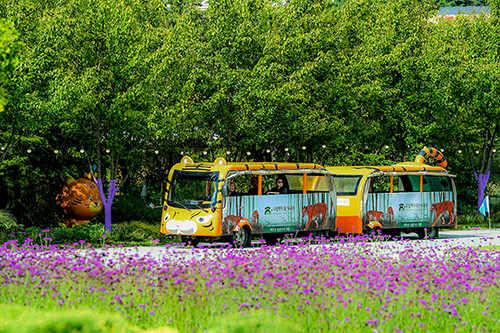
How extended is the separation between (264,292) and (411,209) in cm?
1767

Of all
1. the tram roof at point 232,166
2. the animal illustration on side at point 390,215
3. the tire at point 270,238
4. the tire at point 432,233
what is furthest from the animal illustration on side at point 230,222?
the tire at point 432,233

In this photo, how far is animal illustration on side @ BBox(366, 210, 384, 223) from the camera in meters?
26.0

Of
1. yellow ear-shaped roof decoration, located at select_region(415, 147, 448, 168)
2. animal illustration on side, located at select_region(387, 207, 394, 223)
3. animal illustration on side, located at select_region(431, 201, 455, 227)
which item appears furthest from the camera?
yellow ear-shaped roof decoration, located at select_region(415, 147, 448, 168)

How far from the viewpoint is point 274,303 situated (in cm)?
1004

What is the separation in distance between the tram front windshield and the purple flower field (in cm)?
880

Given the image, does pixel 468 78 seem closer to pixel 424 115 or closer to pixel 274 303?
pixel 424 115

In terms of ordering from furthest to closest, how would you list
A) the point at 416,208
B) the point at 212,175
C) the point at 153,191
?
the point at 153,191
the point at 416,208
the point at 212,175

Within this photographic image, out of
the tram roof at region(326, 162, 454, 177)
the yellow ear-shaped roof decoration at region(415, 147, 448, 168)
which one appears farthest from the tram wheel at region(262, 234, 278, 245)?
the yellow ear-shaped roof decoration at region(415, 147, 448, 168)

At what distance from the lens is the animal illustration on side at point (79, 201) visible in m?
27.0

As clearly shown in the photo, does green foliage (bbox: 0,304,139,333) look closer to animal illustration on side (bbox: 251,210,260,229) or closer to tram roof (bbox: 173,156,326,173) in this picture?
tram roof (bbox: 173,156,326,173)

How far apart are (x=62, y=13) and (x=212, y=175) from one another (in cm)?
686

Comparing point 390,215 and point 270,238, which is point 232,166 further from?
point 390,215

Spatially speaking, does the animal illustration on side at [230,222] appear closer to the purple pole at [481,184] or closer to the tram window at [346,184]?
the tram window at [346,184]

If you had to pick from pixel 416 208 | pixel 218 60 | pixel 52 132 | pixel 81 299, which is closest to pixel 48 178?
pixel 52 132
